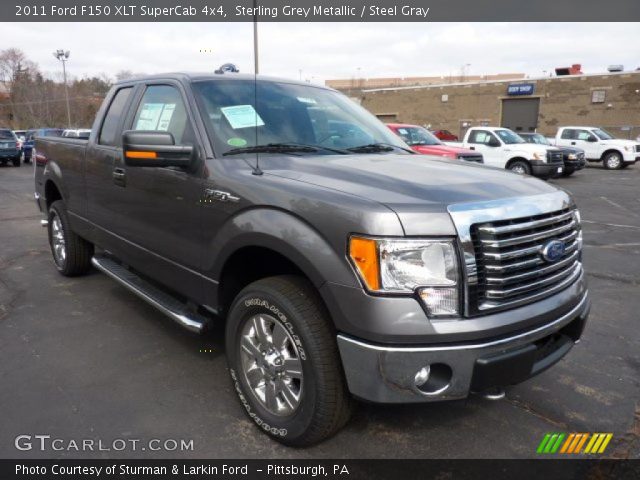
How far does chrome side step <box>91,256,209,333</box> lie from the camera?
10.3 feet

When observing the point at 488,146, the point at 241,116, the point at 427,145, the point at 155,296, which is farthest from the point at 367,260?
the point at 488,146

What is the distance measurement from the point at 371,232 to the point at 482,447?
1.41 meters

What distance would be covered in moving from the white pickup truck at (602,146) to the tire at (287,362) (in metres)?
23.9

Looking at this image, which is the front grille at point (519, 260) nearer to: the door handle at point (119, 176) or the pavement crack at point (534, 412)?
the pavement crack at point (534, 412)

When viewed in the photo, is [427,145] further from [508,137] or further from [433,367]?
[433,367]

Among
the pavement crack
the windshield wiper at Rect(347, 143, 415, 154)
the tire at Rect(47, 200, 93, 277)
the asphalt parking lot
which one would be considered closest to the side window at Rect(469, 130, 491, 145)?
the asphalt parking lot

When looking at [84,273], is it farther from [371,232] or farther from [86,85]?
[86,85]

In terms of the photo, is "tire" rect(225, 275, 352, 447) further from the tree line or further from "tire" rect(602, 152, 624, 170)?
the tree line

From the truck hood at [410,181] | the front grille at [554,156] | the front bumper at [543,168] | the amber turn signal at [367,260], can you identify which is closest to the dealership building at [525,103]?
the front grille at [554,156]

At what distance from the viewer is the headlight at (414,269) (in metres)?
2.10

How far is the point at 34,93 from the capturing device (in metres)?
62.0

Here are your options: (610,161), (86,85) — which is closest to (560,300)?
(610,161)

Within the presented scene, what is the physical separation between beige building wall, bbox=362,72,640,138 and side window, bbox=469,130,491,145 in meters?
23.3

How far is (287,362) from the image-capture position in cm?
252
